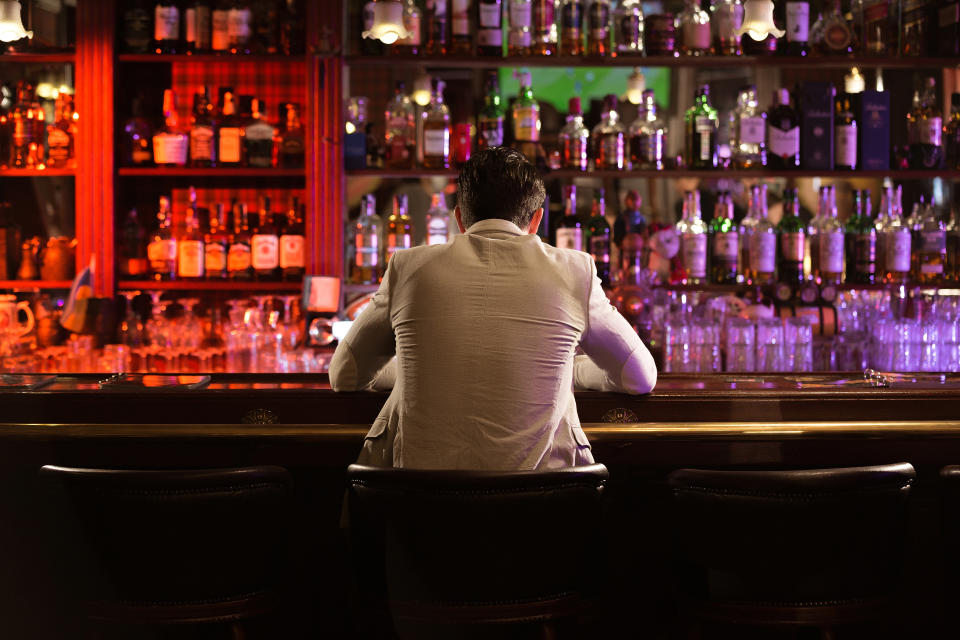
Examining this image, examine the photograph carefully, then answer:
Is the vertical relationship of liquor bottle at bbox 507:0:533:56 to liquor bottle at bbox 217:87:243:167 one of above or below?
above

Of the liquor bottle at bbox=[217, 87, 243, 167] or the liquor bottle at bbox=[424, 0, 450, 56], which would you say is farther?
the liquor bottle at bbox=[217, 87, 243, 167]

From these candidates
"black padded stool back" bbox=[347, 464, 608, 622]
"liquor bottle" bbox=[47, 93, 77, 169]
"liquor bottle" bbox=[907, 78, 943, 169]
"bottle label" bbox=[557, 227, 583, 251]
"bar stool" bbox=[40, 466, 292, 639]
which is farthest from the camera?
"liquor bottle" bbox=[47, 93, 77, 169]

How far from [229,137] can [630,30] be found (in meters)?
1.57

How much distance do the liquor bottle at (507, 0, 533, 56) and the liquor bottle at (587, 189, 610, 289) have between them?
2.02 feet

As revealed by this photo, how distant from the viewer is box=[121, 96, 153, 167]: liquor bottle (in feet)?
11.9

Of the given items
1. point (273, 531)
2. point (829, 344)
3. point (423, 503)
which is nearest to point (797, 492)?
point (423, 503)

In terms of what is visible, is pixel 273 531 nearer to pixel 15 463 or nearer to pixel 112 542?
pixel 112 542

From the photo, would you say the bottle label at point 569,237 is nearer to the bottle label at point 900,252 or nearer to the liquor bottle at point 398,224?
the liquor bottle at point 398,224

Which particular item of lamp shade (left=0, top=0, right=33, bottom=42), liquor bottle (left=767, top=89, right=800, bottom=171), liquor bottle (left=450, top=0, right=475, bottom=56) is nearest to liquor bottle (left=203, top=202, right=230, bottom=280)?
lamp shade (left=0, top=0, right=33, bottom=42)

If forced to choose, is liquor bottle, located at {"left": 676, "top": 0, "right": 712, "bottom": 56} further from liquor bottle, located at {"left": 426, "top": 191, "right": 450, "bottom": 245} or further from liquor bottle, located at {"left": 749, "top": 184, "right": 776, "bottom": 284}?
liquor bottle, located at {"left": 426, "top": 191, "right": 450, "bottom": 245}

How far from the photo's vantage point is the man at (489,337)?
1494mm

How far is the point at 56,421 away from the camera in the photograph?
189 centimetres

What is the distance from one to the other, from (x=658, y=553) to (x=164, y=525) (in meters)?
1.06

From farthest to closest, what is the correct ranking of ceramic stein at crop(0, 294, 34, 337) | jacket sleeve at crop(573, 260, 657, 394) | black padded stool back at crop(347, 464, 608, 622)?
ceramic stein at crop(0, 294, 34, 337) < jacket sleeve at crop(573, 260, 657, 394) < black padded stool back at crop(347, 464, 608, 622)
